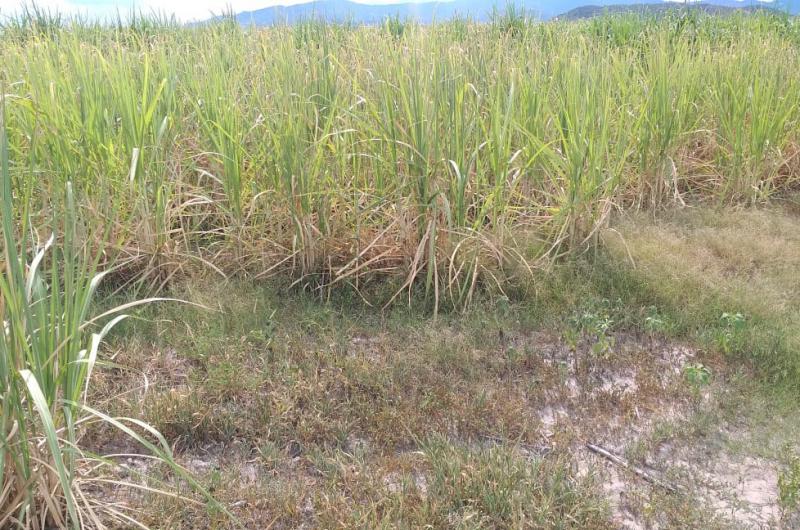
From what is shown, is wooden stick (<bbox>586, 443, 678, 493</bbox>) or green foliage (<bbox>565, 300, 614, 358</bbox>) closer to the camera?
wooden stick (<bbox>586, 443, 678, 493</bbox>)

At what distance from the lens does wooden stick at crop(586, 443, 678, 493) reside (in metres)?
2.01

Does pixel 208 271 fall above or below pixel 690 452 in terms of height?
above

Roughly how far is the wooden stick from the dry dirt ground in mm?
17

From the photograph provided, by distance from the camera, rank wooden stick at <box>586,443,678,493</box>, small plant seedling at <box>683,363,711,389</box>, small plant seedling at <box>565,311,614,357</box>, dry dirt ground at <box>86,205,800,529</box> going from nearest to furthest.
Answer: dry dirt ground at <box>86,205,800,529</box>
wooden stick at <box>586,443,678,493</box>
small plant seedling at <box>683,363,711,389</box>
small plant seedling at <box>565,311,614,357</box>

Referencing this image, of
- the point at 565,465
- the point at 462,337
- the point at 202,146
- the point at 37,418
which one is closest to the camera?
the point at 37,418

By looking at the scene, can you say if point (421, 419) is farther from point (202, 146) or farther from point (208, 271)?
point (202, 146)

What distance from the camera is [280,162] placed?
2.89 metres

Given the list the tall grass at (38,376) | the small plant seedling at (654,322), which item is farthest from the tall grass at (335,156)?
the tall grass at (38,376)

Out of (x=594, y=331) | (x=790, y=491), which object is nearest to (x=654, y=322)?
(x=594, y=331)

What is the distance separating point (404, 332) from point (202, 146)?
1451 mm

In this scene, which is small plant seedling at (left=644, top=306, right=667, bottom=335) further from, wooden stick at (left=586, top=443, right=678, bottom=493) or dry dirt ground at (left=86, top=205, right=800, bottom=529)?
wooden stick at (left=586, top=443, right=678, bottom=493)

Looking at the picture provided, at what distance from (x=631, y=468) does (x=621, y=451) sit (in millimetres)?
108

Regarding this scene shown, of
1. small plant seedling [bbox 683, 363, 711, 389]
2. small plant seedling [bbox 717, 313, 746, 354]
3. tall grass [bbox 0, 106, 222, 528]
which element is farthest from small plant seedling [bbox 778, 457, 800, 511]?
tall grass [bbox 0, 106, 222, 528]

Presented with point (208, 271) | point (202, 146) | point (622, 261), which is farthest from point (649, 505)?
point (202, 146)
